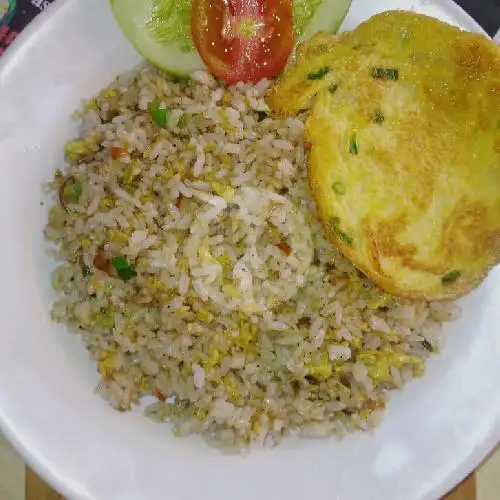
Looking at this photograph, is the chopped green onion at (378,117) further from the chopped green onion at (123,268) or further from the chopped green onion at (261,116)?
the chopped green onion at (123,268)

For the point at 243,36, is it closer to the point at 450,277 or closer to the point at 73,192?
the point at 73,192

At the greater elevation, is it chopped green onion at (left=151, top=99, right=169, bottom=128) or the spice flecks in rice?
chopped green onion at (left=151, top=99, right=169, bottom=128)

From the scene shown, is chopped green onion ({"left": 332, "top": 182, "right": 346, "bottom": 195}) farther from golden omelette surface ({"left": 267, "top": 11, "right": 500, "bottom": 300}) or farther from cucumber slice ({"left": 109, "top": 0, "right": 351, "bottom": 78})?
cucumber slice ({"left": 109, "top": 0, "right": 351, "bottom": 78})

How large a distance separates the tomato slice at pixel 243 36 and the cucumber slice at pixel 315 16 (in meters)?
0.05

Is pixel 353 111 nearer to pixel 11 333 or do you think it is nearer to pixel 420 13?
pixel 420 13

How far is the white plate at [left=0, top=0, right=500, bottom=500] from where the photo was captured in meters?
1.97

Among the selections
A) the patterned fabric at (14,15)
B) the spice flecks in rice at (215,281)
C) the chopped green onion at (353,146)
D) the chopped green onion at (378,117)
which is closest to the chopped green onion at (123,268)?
the spice flecks in rice at (215,281)

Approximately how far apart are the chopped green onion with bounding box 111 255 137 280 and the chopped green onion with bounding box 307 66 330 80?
838 mm

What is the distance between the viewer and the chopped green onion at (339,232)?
1.89m

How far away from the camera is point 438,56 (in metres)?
1.96

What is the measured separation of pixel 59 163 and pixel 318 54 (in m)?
0.94

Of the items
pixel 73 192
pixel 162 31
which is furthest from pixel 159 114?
pixel 73 192

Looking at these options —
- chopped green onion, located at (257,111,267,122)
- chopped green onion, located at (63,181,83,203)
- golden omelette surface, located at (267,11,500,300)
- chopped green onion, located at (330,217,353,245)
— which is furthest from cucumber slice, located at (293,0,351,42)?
chopped green onion, located at (63,181,83,203)

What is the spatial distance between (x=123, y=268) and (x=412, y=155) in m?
0.99
